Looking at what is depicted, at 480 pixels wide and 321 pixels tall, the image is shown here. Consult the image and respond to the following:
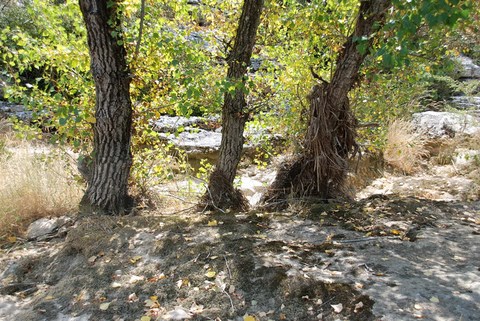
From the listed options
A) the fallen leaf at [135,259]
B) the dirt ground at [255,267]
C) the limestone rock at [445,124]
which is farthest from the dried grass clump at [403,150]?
the fallen leaf at [135,259]

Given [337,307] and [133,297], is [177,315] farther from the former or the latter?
[337,307]

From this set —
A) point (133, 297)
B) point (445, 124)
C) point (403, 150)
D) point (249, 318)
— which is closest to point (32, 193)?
point (133, 297)

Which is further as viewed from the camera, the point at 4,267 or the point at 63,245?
the point at 63,245

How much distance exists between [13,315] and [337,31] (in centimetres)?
375

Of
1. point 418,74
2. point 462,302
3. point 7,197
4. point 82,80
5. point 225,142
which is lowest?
point 7,197

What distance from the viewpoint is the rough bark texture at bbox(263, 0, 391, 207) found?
11.8 feet

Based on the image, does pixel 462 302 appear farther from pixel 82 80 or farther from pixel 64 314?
pixel 82 80

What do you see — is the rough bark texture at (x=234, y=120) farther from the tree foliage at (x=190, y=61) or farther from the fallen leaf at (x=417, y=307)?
the fallen leaf at (x=417, y=307)

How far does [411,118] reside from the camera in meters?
7.73

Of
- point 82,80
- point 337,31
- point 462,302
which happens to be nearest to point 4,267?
point 82,80

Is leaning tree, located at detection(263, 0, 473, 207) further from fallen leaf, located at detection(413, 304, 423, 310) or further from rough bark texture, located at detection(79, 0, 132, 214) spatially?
fallen leaf, located at detection(413, 304, 423, 310)

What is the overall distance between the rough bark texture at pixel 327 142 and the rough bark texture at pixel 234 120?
569 millimetres

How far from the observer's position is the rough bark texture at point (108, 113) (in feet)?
10.5

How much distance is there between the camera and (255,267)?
2521 millimetres
